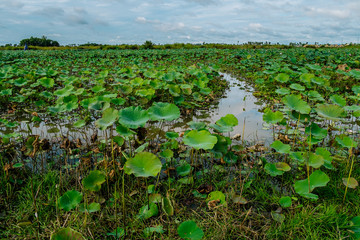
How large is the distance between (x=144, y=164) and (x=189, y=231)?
1.48 feet

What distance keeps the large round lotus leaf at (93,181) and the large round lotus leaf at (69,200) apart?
10 cm

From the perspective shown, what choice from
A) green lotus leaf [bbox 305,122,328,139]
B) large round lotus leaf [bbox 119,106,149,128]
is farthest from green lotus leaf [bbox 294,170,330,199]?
large round lotus leaf [bbox 119,106,149,128]

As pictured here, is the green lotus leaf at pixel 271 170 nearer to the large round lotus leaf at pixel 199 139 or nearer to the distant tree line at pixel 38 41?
the large round lotus leaf at pixel 199 139

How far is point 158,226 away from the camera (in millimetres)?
1345

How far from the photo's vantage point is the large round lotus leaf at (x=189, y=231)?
1123mm

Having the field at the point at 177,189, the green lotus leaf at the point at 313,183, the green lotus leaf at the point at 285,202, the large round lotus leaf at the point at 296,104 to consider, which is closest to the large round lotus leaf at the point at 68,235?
the field at the point at 177,189

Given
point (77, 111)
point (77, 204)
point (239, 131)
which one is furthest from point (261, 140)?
point (77, 111)

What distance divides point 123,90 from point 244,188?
8.01ft

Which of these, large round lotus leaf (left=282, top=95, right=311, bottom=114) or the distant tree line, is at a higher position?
the distant tree line

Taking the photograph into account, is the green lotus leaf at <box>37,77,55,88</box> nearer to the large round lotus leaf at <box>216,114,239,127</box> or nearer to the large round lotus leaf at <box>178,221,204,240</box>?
the large round lotus leaf at <box>216,114,239,127</box>

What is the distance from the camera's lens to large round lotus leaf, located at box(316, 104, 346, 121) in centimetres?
193

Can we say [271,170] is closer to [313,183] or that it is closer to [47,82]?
[313,183]

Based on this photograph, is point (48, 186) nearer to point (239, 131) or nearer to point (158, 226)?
point (158, 226)

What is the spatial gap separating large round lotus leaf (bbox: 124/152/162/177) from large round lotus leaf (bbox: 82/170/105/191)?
0.29 meters
